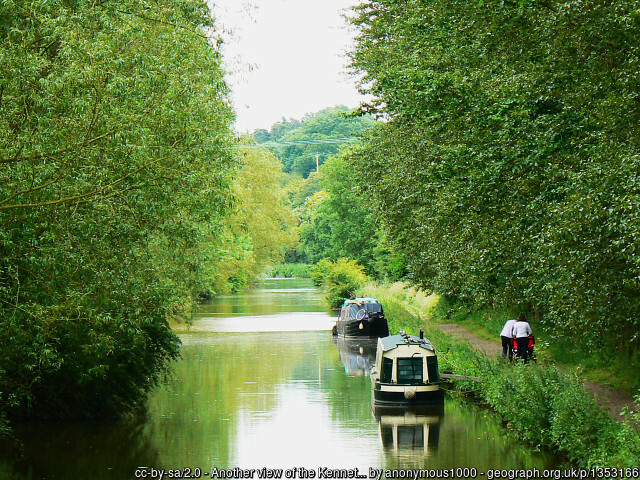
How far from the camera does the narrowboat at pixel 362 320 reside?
38.1 meters

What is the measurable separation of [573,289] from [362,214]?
54.2 meters

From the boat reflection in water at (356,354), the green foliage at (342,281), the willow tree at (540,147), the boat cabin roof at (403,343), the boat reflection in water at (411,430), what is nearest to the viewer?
the willow tree at (540,147)

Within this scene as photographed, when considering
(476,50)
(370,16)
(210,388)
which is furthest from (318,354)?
(476,50)

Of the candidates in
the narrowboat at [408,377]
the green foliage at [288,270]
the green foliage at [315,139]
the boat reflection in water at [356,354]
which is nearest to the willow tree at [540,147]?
the narrowboat at [408,377]

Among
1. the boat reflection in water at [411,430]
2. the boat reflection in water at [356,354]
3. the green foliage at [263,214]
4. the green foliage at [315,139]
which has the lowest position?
the boat reflection in water at [356,354]

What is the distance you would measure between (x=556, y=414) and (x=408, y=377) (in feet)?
23.2

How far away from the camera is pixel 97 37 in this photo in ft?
41.7

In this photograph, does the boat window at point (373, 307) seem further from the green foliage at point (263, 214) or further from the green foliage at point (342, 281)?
the green foliage at point (263, 214)

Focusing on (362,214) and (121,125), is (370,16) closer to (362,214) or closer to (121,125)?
(121,125)

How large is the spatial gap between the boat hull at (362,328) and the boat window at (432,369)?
18.0 m

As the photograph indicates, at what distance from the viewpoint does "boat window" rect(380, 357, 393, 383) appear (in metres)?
19.8

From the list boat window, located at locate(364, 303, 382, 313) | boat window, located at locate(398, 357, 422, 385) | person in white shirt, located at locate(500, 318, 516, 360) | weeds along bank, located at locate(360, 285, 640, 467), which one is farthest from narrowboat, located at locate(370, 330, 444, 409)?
boat window, located at locate(364, 303, 382, 313)

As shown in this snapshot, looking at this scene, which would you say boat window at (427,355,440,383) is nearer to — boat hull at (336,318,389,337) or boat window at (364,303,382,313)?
boat hull at (336,318,389,337)

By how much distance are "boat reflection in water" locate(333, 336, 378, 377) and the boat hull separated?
1.06ft
